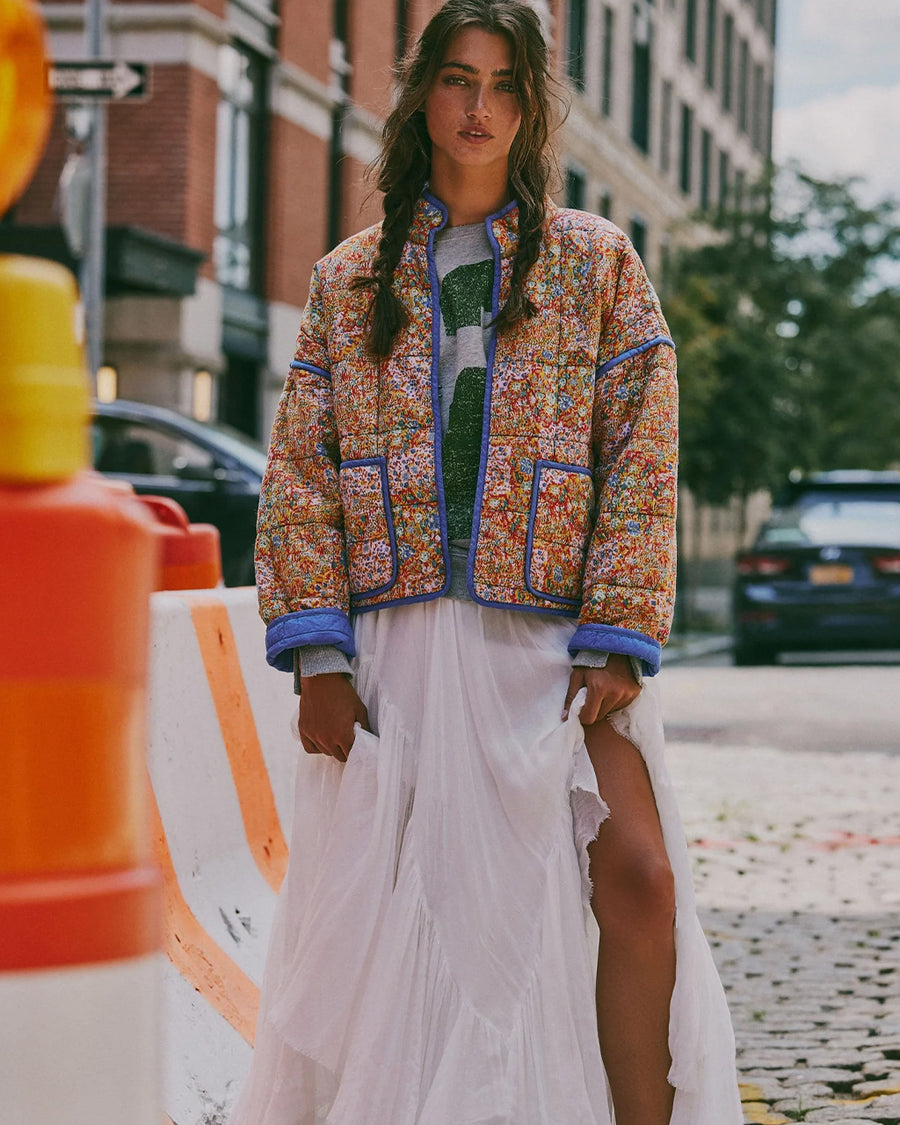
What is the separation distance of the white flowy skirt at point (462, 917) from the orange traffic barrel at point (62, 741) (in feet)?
5.15

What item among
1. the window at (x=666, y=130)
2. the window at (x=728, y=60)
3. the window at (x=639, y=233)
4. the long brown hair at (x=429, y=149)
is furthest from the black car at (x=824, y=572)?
the window at (x=728, y=60)

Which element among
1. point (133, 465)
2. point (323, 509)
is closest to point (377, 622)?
point (323, 509)

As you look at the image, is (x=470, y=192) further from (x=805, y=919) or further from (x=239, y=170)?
(x=239, y=170)

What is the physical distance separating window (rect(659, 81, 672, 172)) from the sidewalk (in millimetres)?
33786

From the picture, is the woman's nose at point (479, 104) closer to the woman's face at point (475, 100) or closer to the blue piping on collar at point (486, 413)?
the woman's face at point (475, 100)

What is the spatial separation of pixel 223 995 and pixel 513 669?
1.12 m

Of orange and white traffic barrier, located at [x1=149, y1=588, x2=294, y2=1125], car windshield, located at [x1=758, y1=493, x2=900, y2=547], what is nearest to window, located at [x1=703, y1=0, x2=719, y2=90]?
car windshield, located at [x1=758, y1=493, x2=900, y2=547]

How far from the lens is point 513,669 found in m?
2.77

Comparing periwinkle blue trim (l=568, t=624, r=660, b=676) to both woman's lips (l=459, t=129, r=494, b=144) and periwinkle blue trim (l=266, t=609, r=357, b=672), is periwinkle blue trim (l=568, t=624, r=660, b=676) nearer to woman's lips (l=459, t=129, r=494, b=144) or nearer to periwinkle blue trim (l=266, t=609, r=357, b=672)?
periwinkle blue trim (l=266, t=609, r=357, b=672)

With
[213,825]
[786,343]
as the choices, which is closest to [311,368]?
[213,825]

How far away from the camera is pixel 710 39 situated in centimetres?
4759

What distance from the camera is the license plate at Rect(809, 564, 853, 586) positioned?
1683cm

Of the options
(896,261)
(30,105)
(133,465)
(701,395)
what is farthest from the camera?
(896,261)

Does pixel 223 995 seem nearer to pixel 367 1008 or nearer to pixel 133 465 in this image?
pixel 367 1008
